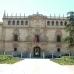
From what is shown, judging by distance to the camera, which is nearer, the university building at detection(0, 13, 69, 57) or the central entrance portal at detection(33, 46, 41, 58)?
the university building at detection(0, 13, 69, 57)

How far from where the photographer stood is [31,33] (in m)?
58.4

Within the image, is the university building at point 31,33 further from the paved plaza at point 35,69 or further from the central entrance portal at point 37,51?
the paved plaza at point 35,69

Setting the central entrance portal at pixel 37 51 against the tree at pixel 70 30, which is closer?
the tree at pixel 70 30

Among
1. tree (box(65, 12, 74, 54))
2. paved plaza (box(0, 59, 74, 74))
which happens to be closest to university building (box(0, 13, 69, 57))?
tree (box(65, 12, 74, 54))

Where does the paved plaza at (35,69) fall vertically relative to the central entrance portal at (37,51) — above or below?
above

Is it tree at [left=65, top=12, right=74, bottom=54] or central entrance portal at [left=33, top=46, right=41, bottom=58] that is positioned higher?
tree at [left=65, top=12, right=74, bottom=54]

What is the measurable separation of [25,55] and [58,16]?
11749 millimetres

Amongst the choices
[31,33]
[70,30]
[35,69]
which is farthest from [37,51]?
[35,69]

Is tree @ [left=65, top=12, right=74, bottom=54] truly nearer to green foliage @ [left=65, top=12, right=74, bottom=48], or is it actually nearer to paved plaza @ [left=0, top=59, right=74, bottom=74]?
green foliage @ [left=65, top=12, right=74, bottom=48]

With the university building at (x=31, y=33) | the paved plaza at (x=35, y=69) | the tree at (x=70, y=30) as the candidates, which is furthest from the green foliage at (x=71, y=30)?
the paved plaza at (x=35, y=69)

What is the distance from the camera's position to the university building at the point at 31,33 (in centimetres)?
5762

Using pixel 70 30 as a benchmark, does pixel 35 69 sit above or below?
below

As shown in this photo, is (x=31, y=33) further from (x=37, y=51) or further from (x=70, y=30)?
(x=70, y=30)

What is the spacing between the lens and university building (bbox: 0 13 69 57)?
189 feet
